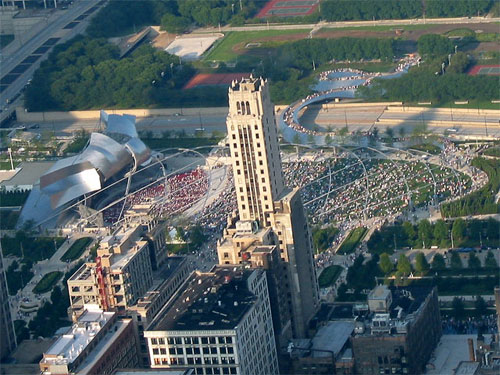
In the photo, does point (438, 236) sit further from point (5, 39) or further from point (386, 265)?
point (5, 39)

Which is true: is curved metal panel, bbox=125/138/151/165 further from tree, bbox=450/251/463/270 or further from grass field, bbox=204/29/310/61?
grass field, bbox=204/29/310/61

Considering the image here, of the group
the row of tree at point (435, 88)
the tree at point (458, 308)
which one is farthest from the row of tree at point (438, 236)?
the row of tree at point (435, 88)

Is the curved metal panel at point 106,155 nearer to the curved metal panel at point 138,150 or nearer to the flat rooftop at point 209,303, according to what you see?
the curved metal panel at point 138,150

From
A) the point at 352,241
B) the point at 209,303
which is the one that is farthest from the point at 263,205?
the point at 352,241

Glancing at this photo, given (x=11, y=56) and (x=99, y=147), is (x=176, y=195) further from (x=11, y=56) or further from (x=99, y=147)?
(x=11, y=56)

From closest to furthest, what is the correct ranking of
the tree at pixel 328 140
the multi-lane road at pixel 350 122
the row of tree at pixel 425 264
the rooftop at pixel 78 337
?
1. the rooftop at pixel 78 337
2. the row of tree at pixel 425 264
3. the tree at pixel 328 140
4. the multi-lane road at pixel 350 122

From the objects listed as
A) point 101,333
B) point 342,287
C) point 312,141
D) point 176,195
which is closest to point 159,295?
point 101,333
